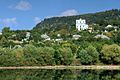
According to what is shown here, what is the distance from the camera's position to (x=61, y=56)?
96.6 m

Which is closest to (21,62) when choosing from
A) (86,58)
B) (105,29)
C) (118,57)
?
(86,58)

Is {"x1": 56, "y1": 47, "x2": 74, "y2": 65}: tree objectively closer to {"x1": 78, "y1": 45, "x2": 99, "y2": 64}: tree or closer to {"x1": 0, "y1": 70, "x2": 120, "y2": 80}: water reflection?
{"x1": 78, "y1": 45, "x2": 99, "y2": 64}: tree

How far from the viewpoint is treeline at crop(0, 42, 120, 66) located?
312ft

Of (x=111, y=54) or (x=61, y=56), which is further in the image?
(x=61, y=56)

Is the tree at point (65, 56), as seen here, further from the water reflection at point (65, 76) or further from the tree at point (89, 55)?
the water reflection at point (65, 76)

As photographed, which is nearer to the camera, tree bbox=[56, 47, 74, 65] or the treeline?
the treeline

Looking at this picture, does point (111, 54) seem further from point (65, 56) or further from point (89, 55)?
point (65, 56)

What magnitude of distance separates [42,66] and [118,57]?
18433 mm

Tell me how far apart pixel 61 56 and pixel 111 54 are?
12.0 metres

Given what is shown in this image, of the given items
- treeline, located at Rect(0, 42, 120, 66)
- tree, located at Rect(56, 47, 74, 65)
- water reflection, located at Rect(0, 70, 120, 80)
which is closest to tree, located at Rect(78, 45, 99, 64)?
treeline, located at Rect(0, 42, 120, 66)

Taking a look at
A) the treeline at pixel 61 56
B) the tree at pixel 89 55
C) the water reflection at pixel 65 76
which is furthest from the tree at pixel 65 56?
the water reflection at pixel 65 76

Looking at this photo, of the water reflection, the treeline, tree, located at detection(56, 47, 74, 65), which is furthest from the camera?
tree, located at detection(56, 47, 74, 65)

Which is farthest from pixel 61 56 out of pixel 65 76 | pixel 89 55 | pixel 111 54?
pixel 65 76

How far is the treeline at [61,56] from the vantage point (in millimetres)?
95125
